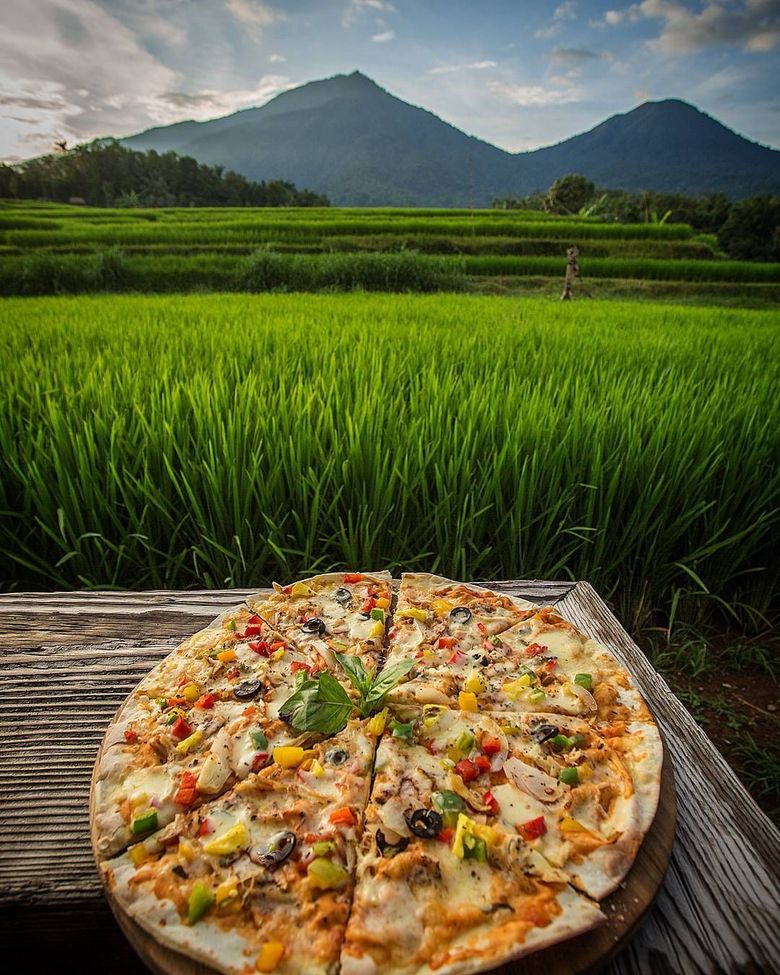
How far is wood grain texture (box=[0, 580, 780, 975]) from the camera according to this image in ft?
2.05

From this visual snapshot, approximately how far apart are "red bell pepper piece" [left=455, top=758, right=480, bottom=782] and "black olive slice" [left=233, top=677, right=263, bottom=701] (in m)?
0.33

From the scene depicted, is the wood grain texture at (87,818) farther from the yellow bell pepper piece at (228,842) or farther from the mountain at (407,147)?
the mountain at (407,147)

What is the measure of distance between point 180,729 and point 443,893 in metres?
0.42

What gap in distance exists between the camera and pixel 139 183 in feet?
112

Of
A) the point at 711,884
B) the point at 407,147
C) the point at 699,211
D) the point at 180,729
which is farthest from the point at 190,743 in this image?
the point at 407,147

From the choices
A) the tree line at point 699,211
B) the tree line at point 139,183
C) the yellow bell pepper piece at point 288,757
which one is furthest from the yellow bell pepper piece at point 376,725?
the tree line at point 139,183

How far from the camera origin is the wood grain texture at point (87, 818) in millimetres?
625

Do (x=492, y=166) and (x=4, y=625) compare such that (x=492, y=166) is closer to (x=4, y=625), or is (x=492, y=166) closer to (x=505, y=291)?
(x=505, y=291)

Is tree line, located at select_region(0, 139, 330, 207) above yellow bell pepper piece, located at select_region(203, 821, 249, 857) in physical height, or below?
above

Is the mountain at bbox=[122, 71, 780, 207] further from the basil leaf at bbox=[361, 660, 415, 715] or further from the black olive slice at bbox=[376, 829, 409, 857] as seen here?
the black olive slice at bbox=[376, 829, 409, 857]

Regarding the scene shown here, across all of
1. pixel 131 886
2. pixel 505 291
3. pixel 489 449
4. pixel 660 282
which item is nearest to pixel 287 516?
pixel 489 449

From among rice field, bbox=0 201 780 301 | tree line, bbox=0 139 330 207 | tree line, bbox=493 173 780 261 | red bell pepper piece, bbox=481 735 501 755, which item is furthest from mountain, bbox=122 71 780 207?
red bell pepper piece, bbox=481 735 501 755

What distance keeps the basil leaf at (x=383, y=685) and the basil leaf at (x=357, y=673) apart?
0.04ft

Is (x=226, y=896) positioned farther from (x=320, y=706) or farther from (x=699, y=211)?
(x=699, y=211)
